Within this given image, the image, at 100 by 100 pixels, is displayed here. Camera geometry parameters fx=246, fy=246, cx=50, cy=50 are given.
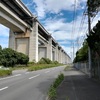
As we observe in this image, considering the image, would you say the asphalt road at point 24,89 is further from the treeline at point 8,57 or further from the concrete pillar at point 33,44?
the concrete pillar at point 33,44

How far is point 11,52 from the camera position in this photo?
74938 mm

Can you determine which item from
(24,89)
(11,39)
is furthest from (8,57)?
(24,89)

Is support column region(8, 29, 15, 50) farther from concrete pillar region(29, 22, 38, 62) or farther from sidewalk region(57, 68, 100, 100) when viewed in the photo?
sidewalk region(57, 68, 100, 100)

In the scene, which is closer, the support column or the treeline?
the treeline

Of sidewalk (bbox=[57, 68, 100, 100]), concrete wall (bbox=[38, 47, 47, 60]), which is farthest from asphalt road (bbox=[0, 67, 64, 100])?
concrete wall (bbox=[38, 47, 47, 60])

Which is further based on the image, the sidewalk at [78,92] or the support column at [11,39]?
the support column at [11,39]

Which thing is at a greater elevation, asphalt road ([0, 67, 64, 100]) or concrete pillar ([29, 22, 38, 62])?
concrete pillar ([29, 22, 38, 62])

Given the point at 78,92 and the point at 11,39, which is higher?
the point at 11,39

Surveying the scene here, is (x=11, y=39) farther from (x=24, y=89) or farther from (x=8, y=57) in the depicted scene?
(x=24, y=89)

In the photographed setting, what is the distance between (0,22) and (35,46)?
25.9 m

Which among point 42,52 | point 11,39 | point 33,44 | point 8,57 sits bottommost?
point 8,57

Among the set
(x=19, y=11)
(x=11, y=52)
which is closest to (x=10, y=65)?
(x=11, y=52)

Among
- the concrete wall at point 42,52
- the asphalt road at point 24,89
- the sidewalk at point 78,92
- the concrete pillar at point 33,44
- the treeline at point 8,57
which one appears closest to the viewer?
the sidewalk at point 78,92

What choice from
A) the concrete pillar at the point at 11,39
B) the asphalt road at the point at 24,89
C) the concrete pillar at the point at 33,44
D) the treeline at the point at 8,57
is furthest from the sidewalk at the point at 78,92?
the concrete pillar at the point at 11,39
